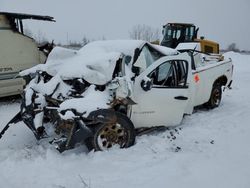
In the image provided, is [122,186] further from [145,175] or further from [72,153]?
[72,153]

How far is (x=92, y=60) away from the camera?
6.22m

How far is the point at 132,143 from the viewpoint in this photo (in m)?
5.80

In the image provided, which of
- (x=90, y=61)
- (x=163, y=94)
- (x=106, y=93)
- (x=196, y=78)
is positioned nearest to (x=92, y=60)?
(x=90, y=61)

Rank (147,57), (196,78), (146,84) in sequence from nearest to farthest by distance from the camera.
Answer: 1. (146,84)
2. (147,57)
3. (196,78)

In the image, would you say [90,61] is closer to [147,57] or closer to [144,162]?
[147,57]

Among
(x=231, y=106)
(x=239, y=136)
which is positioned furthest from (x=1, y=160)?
(x=231, y=106)

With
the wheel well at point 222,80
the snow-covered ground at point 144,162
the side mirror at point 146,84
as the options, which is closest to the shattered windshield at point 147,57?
the side mirror at point 146,84

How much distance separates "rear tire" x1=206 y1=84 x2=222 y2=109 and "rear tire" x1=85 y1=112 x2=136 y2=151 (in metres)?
3.62

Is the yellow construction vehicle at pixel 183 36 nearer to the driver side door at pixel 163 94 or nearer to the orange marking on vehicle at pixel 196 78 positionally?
the orange marking on vehicle at pixel 196 78

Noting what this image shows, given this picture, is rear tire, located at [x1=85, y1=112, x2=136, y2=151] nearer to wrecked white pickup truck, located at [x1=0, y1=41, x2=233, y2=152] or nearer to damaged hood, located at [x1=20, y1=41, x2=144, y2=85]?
wrecked white pickup truck, located at [x1=0, y1=41, x2=233, y2=152]

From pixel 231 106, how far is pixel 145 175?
16.5 feet

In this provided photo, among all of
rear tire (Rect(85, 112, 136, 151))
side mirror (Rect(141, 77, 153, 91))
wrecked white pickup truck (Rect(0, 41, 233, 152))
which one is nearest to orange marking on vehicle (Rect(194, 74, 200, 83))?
wrecked white pickup truck (Rect(0, 41, 233, 152))

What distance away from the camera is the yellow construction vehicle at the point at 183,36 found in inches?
665

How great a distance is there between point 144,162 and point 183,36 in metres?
12.5
